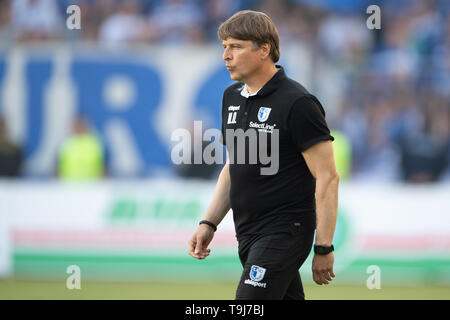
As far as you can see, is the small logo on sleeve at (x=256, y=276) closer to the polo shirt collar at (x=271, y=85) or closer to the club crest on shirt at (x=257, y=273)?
the club crest on shirt at (x=257, y=273)

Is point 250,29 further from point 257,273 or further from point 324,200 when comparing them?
point 257,273

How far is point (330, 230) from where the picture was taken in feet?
16.2

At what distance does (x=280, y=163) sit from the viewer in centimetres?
510

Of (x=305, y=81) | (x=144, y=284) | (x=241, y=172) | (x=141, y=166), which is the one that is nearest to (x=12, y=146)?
(x=141, y=166)

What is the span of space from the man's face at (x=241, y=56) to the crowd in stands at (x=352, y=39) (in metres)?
8.62

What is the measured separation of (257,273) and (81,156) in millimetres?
8899

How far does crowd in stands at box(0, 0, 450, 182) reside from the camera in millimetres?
14289

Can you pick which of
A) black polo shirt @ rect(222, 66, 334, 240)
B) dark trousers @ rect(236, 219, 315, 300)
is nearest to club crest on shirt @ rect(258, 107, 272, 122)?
black polo shirt @ rect(222, 66, 334, 240)

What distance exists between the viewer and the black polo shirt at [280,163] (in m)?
4.98

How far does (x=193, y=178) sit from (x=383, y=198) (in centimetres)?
322

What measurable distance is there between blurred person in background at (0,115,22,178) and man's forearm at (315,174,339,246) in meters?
9.21
